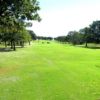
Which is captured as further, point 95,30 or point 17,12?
point 95,30

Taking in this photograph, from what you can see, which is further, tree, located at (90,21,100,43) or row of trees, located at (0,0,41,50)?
tree, located at (90,21,100,43)

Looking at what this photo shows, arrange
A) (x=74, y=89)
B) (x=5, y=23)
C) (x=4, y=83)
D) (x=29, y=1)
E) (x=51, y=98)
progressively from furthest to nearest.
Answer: (x=5, y=23), (x=29, y=1), (x=4, y=83), (x=74, y=89), (x=51, y=98)

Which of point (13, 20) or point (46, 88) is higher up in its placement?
point (13, 20)

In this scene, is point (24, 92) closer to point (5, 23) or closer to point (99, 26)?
point (5, 23)

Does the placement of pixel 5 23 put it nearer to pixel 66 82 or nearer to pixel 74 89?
pixel 66 82

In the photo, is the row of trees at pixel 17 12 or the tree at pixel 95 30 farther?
the tree at pixel 95 30

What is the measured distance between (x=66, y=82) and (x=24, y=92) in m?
5.40

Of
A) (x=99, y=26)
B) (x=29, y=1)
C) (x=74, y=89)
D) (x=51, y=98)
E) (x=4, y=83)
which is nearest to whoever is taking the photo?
(x=51, y=98)

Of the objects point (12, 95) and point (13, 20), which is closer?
point (12, 95)

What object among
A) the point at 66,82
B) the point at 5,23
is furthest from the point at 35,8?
the point at 66,82

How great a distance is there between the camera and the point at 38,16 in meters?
36.3

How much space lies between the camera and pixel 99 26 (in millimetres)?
160250

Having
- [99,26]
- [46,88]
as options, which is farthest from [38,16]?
[99,26]

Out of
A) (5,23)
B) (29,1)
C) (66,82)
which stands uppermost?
Result: (29,1)
